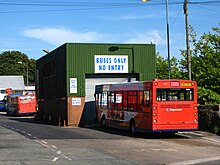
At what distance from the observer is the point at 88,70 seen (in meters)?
33.7

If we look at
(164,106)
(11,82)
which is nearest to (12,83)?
(11,82)

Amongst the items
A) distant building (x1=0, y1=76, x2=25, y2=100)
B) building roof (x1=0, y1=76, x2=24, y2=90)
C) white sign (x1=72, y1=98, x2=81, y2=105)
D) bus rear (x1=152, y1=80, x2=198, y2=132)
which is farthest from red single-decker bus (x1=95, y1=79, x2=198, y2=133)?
building roof (x1=0, y1=76, x2=24, y2=90)

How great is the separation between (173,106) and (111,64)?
44.1 feet

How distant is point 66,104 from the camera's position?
33312mm

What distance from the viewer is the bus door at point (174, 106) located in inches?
837

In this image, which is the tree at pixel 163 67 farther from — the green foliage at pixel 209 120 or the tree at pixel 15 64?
the tree at pixel 15 64

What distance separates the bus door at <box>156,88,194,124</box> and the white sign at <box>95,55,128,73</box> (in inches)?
508

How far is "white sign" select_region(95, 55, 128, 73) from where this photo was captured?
3394 cm

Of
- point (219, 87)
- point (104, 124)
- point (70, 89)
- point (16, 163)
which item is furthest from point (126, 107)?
point (219, 87)

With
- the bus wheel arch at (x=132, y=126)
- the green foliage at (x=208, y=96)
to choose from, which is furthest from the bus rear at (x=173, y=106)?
the green foliage at (x=208, y=96)

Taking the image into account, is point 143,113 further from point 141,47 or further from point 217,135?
point 141,47

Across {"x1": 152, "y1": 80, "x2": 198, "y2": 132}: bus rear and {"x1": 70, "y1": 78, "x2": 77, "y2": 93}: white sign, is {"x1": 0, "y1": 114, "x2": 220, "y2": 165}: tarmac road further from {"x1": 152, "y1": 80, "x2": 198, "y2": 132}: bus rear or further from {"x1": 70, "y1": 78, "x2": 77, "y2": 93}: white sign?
{"x1": 70, "y1": 78, "x2": 77, "y2": 93}: white sign

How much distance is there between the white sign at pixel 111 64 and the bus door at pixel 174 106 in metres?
12.9

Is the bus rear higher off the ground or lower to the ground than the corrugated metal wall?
lower
